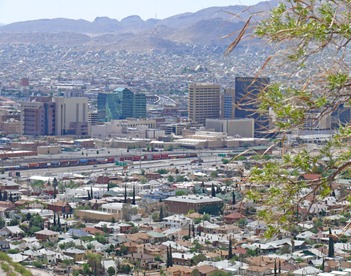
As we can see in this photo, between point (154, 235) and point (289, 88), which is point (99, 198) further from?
point (289, 88)

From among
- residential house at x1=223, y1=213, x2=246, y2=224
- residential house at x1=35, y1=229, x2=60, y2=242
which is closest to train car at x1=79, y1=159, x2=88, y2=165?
residential house at x1=223, y1=213, x2=246, y2=224

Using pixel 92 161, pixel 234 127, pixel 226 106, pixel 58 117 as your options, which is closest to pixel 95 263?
pixel 92 161

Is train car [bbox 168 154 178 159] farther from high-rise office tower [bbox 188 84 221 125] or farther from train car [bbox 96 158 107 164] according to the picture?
high-rise office tower [bbox 188 84 221 125]

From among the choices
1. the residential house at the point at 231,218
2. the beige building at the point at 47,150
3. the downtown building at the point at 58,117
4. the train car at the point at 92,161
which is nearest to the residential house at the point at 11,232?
the residential house at the point at 231,218

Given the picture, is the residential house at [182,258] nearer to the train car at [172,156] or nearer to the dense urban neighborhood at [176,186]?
the dense urban neighborhood at [176,186]

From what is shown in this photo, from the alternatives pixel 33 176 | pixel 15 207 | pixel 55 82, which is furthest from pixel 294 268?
pixel 55 82

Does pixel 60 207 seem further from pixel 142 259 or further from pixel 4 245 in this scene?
pixel 142 259
